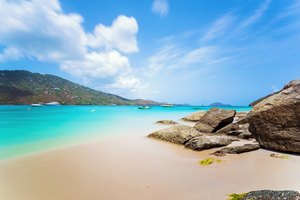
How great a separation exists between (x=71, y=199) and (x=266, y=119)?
876 cm

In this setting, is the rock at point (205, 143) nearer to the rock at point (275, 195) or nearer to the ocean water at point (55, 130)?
the rock at point (275, 195)

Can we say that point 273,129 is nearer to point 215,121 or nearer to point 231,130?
point 231,130

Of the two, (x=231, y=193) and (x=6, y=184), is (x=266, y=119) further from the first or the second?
(x=6, y=184)

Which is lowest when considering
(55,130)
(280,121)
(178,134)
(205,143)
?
(55,130)

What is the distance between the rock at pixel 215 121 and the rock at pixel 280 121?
15.6ft

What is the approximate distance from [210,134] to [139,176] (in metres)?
9.05

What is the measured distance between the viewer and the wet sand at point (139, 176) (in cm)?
466

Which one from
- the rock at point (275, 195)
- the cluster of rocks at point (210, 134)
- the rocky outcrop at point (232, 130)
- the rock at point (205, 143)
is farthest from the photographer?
the rocky outcrop at point (232, 130)

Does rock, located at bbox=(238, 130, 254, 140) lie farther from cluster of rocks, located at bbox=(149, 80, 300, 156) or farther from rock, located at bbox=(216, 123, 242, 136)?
cluster of rocks, located at bbox=(149, 80, 300, 156)

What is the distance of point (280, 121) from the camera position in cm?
877

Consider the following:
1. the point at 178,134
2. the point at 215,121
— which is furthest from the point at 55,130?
the point at 215,121

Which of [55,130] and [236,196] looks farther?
[55,130]

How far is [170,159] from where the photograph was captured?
7.66 m

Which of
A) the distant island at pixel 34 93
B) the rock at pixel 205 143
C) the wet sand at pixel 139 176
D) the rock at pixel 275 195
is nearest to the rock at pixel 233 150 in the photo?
the wet sand at pixel 139 176
